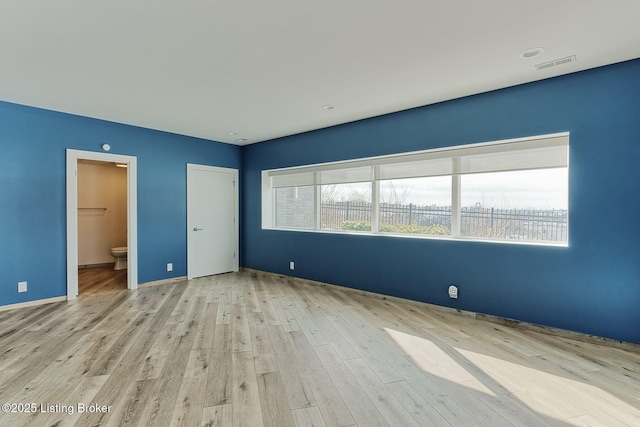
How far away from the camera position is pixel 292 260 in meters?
5.51

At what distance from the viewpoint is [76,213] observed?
429 centimetres

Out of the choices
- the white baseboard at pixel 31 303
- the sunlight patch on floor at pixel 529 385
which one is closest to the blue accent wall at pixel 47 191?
the white baseboard at pixel 31 303

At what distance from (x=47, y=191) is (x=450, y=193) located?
513 centimetres

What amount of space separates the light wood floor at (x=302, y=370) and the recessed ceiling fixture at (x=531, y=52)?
2511 mm

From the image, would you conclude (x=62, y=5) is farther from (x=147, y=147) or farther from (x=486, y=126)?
(x=486, y=126)

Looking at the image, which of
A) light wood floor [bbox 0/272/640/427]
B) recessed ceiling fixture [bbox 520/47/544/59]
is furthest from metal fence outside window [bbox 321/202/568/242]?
recessed ceiling fixture [bbox 520/47/544/59]

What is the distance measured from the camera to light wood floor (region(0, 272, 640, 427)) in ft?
6.23

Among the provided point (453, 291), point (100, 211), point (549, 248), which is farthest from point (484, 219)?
point (100, 211)

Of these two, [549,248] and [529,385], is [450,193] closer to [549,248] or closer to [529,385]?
[549,248]

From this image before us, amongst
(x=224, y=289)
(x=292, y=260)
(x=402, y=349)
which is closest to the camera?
(x=402, y=349)

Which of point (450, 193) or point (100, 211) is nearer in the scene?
point (450, 193)

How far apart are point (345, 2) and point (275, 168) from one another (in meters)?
3.97

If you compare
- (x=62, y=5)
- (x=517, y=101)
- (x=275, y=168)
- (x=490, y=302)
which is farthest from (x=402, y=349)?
(x=275, y=168)

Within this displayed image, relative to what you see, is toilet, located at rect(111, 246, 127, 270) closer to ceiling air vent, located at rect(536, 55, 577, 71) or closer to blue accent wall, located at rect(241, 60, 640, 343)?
blue accent wall, located at rect(241, 60, 640, 343)
